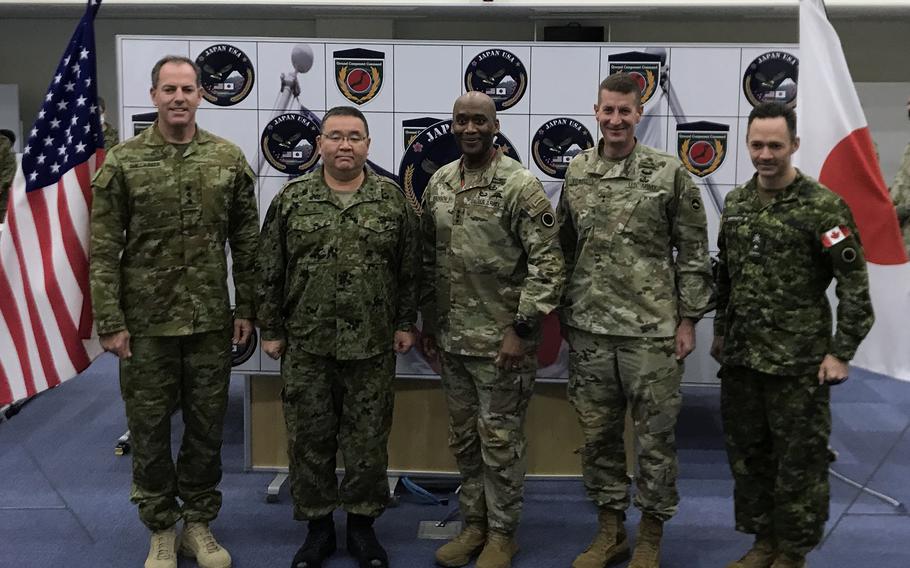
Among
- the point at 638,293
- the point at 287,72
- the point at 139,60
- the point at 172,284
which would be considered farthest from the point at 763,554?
the point at 139,60

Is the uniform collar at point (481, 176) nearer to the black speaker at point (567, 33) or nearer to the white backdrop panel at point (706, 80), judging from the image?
the white backdrop panel at point (706, 80)

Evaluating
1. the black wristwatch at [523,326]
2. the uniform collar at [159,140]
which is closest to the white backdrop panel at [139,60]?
the uniform collar at [159,140]

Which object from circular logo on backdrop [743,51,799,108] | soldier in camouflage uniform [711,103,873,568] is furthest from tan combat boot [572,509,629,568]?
circular logo on backdrop [743,51,799,108]

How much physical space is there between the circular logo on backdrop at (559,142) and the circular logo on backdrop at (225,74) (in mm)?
1225

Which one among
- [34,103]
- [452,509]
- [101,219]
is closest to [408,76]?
[101,219]

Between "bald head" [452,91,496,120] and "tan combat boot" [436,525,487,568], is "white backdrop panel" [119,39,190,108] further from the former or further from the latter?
"tan combat boot" [436,525,487,568]

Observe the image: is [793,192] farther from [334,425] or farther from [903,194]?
[903,194]

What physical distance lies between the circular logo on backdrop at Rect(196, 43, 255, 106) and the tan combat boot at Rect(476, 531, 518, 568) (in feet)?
6.66

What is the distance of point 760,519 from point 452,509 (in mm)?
1254

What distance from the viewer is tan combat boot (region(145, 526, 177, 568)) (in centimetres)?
274

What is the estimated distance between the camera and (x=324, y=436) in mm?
2738

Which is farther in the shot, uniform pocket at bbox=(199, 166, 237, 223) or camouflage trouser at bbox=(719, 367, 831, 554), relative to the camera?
uniform pocket at bbox=(199, 166, 237, 223)

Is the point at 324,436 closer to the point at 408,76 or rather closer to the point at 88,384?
the point at 408,76

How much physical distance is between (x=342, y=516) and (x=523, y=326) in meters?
1.23
